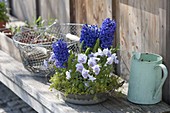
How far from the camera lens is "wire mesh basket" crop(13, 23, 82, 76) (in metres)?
3.69

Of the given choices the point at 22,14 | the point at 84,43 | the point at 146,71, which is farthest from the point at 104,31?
the point at 22,14

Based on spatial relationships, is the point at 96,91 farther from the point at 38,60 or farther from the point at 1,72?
the point at 1,72

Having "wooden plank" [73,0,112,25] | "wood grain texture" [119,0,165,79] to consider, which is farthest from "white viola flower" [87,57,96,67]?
"wooden plank" [73,0,112,25]

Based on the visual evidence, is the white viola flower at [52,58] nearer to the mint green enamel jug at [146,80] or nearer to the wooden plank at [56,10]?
the mint green enamel jug at [146,80]

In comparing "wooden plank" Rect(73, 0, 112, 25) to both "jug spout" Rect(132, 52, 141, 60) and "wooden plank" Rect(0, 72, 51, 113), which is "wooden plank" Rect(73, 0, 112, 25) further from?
"wooden plank" Rect(0, 72, 51, 113)

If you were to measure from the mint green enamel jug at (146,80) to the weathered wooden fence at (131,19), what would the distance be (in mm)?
90

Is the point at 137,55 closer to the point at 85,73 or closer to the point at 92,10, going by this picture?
the point at 85,73

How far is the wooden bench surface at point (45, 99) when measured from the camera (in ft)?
10.3

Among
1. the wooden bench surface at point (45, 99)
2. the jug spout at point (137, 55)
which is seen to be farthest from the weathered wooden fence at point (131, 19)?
the wooden bench surface at point (45, 99)

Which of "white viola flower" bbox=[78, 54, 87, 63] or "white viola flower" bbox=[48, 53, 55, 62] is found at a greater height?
"white viola flower" bbox=[78, 54, 87, 63]

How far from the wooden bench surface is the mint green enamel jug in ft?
0.16

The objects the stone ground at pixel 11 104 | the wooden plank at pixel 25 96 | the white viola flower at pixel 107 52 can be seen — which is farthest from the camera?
the stone ground at pixel 11 104

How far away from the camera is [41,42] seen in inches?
157

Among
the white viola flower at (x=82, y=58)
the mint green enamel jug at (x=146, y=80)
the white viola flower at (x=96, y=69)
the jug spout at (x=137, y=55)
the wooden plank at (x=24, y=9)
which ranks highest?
the wooden plank at (x=24, y=9)
